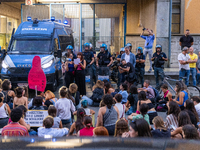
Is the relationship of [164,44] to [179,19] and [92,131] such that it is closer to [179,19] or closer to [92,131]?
[179,19]

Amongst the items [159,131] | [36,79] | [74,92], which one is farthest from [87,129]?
[36,79]

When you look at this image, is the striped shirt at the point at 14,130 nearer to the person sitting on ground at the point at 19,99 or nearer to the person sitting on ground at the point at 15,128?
the person sitting on ground at the point at 15,128

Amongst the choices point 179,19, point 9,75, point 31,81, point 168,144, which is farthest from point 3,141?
point 179,19

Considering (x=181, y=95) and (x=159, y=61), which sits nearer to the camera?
(x=181, y=95)

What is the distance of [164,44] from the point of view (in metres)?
16.8

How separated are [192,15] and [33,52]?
34.3ft

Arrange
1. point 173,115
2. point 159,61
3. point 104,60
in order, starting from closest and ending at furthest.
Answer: point 173,115 → point 104,60 → point 159,61

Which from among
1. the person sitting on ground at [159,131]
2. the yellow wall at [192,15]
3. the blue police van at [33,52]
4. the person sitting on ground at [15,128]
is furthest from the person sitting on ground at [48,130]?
the yellow wall at [192,15]

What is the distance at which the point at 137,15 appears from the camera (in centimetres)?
1898

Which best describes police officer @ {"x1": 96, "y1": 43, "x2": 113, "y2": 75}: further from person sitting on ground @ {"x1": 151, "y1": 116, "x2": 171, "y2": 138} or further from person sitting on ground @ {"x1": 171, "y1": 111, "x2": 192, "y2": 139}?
person sitting on ground @ {"x1": 151, "y1": 116, "x2": 171, "y2": 138}

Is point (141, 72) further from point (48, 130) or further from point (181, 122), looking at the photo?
point (48, 130)

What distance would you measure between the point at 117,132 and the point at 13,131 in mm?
1692

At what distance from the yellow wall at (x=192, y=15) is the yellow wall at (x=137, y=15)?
6.57ft

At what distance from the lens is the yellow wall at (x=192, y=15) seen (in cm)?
1739
